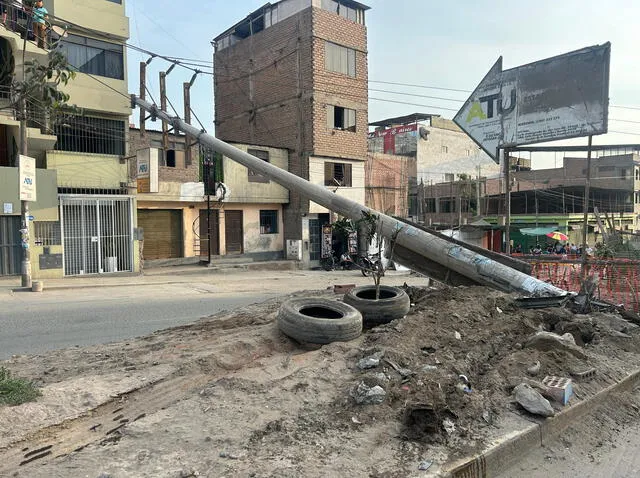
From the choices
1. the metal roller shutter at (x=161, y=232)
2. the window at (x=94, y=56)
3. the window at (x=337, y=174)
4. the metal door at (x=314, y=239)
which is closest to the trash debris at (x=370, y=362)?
the window at (x=94, y=56)

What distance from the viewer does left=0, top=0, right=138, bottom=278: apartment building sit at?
19203mm

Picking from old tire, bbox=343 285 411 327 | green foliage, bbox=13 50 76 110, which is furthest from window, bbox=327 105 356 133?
green foliage, bbox=13 50 76 110

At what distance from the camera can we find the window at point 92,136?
66.1 feet

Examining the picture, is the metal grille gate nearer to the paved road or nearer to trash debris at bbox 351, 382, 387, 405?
the paved road

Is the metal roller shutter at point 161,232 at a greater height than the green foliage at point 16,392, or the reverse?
the metal roller shutter at point 161,232

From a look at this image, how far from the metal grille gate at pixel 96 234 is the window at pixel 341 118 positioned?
12.9m

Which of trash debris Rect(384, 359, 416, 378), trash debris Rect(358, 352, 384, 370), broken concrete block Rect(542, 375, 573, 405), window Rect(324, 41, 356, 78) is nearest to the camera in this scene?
broken concrete block Rect(542, 375, 573, 405)

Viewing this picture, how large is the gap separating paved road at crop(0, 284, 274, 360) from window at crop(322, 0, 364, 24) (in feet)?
65.5

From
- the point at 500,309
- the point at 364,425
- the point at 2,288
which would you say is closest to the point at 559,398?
the point at 364,425

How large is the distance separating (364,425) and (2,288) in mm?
16050

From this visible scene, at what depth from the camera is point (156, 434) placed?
3939 mm

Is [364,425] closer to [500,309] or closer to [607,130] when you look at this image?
[500,309]

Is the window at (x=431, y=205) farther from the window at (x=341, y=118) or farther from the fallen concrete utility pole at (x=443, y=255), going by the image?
the fallen concrete utility pole at (x=443, y=255)

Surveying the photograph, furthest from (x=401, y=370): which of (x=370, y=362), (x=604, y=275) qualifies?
(x=604, y=275)
